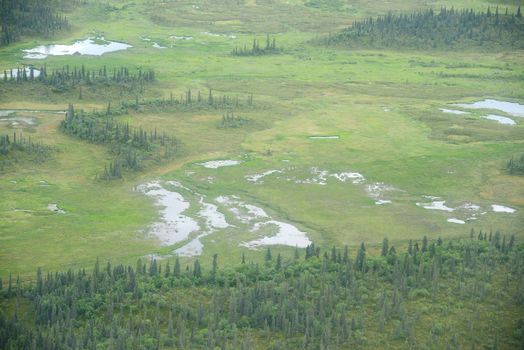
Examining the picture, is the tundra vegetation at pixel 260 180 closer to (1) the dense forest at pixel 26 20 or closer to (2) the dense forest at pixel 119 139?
(2) the dense forest at pixel 119 139

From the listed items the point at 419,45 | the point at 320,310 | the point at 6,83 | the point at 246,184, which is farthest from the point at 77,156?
Answer: the point at 419,45

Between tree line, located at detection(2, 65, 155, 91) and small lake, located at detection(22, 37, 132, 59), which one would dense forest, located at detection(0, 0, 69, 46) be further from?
tree line, located at detection(2, 65, 155, 91)

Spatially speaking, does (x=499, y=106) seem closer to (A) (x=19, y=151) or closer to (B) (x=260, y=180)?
(B) (x=260, y=180)

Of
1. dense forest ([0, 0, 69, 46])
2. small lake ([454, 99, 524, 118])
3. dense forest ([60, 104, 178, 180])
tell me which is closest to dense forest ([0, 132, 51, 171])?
dense forest ([60, 104, 178, 180])

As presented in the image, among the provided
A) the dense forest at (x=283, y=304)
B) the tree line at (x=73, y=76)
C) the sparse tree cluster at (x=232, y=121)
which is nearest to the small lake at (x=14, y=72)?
the tree line at (x=73, y=76)

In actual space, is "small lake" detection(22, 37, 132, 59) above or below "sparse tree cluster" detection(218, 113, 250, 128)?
above

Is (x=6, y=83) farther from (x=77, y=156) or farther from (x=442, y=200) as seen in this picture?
(x=442, y=200)

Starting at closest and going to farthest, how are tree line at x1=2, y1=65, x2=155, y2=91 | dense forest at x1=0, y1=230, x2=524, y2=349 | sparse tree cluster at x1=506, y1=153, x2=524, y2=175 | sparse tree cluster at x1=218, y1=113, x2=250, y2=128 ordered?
1. dense forest at x1=0, y1=230, x2=524, y2=349
2. sparse tree cluster at x1=506, y1=153, x2=524, y2=175
3. sparse tree cluster at x1=218, y1=113, x2=250, y2=128
4. tree line at x1=2, y1=65, x2=155, y2=91
